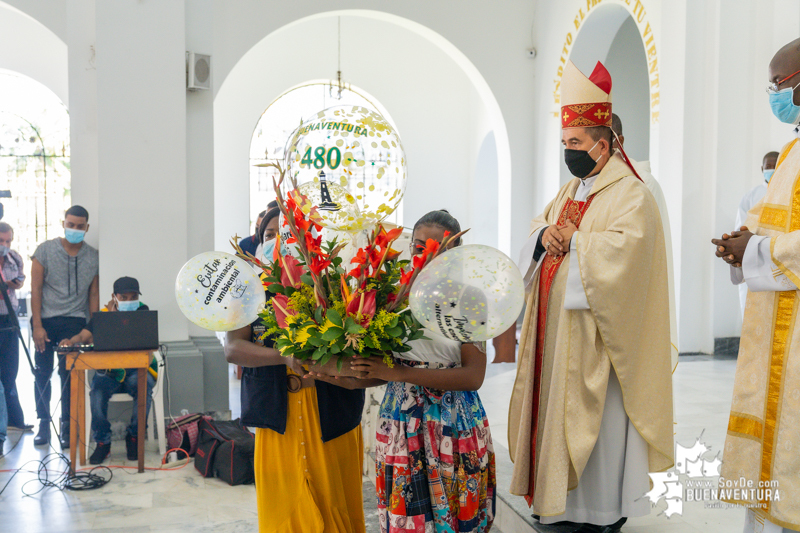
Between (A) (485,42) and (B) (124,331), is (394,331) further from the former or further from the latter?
(A) (485,42)

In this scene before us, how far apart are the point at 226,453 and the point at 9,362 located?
2030 millimetres

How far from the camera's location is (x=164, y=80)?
16.7ft

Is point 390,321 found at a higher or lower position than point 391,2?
lower

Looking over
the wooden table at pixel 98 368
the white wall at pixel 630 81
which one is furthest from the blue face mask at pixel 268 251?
the white wall at pixel 630 81

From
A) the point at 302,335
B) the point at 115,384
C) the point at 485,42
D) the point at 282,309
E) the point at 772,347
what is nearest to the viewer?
the point at 302,335

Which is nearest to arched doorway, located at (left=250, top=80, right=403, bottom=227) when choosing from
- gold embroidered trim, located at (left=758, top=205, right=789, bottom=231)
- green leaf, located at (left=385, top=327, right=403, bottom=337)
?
gold embroidered trim, located at (left=758, top=205, right=789, bottom=231)

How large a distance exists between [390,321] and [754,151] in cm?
568

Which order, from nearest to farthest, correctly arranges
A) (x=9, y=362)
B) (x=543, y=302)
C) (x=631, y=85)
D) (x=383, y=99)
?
(x=543, y=302)
(x=9, y=362)
(x=631, y=85)
(x=383, y=99)

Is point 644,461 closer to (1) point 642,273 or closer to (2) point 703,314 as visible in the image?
(1) point 642,273

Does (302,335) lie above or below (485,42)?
below

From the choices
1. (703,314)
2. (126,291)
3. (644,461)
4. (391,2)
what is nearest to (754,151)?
(703,314)

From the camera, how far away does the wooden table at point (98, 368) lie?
4105mm

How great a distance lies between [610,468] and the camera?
248 cm

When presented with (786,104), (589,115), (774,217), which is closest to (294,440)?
(589,115)
